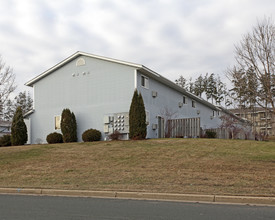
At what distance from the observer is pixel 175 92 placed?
89.4ft

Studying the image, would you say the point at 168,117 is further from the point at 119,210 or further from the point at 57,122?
the point at 119,210

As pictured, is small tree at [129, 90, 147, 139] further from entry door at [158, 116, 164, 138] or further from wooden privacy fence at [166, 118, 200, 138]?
wooden privacy fence at [166, 118, 200, 138]

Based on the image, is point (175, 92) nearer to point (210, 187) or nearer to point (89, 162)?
point (89, 162)

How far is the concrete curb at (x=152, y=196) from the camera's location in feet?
25.0

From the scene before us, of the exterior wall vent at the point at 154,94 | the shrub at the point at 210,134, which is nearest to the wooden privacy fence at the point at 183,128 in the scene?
the exterior wall vent at the point at 154,94

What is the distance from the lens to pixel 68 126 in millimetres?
22766

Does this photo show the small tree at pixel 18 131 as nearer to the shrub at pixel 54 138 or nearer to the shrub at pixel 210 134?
the shrub at pixel 54 138

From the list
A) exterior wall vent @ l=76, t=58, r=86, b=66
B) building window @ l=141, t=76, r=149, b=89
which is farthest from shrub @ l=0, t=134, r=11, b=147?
building window @ l=141, t=76, r=149, b=89

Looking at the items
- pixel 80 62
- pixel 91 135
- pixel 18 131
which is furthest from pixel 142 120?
pixel 18 131

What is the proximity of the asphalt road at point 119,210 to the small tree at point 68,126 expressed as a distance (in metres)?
14.5

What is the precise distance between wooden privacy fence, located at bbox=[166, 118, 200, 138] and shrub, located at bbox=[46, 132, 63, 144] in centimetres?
804

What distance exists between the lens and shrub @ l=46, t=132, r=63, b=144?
76.1 ft

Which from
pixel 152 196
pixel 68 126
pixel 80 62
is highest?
pixel 80 62

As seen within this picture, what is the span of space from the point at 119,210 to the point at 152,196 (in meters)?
1.70
